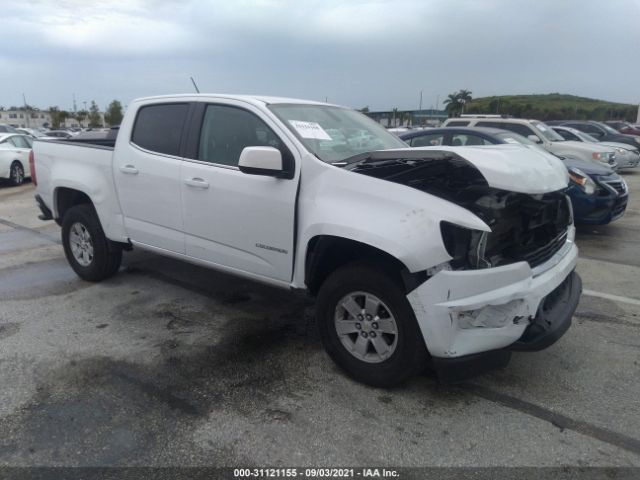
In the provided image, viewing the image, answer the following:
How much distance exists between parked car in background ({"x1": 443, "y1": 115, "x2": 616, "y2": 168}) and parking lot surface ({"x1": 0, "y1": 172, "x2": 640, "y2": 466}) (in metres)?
7.34

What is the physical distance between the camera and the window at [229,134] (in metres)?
3.71

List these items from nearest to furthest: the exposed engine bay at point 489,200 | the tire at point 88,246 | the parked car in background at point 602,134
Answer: the exposed engine bay at point 489,200
the tire at point 88,246
the parked car in background at point 602,134

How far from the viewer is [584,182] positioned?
708cm

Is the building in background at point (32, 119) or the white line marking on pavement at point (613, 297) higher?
the white line marking on pavement at point (613, 297)

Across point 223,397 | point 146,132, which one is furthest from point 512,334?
point 146,132

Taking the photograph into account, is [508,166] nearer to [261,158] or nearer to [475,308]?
[475,308]

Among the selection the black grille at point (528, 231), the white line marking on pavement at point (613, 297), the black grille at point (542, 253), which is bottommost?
the white line marking on pavement at point (613, 297)

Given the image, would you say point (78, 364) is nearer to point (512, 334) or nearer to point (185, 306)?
point (185, 306)

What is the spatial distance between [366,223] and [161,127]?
2.39m

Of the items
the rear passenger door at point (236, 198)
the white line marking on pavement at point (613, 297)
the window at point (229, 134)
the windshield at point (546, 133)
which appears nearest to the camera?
the rear passenger door at point (236, 198)

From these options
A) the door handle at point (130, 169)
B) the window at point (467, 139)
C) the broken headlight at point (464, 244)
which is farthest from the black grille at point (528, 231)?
the window at point (467, 139)

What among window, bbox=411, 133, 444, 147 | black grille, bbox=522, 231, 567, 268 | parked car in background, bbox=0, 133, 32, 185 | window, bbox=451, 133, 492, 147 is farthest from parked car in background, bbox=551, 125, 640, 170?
parked car in background, bbox=0, 133, 32, 185

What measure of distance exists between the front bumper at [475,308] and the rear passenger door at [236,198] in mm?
Result: 1119

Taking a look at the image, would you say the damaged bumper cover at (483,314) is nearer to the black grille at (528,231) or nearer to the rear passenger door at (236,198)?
the black grille at (528,231)
